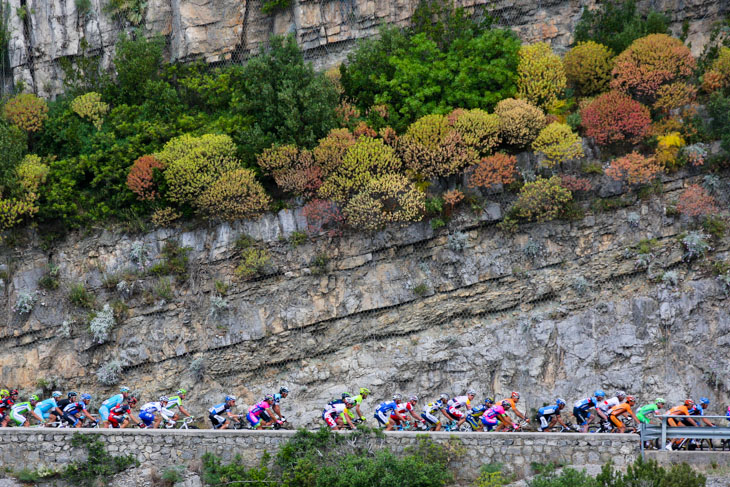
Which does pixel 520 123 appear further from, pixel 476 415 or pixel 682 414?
pixel 682 414

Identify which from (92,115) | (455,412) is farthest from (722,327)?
(92,115)

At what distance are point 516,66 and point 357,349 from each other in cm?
931

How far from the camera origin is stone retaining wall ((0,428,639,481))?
21.1 m

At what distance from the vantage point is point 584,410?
898 inches

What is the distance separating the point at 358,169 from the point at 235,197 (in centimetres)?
332

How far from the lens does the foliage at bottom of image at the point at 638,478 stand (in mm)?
18031

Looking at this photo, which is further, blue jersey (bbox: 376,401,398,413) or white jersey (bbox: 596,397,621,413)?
blue jersey (bbox: 376,401,398,413)

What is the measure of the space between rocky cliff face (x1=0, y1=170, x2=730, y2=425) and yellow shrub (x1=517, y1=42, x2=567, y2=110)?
3.55m

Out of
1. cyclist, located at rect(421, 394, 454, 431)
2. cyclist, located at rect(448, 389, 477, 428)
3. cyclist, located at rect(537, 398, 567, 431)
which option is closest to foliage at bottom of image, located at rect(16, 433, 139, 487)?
cyclist, located at rect(421, 394, 454, 431)

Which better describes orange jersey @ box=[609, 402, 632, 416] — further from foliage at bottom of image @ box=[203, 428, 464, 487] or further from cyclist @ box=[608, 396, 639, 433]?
foliage at bottom of image @ box=[203, 428, 464, 487]

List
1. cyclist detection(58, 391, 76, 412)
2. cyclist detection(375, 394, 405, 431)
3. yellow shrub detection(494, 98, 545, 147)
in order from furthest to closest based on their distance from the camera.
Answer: yellow shrub detection(494, 98, 545, 147) → cyclist detection(58, 391, 76, 412) → cyclist detection(375, 394, 405, 431)

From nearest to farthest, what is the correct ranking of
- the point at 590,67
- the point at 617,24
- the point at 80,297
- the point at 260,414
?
the point at 260,414
the point at 80,297
the point at 590,67
the point at 617,24

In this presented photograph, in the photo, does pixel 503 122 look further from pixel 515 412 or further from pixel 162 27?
pixel 162 27

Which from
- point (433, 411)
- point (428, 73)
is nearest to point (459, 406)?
point (433, 411)
